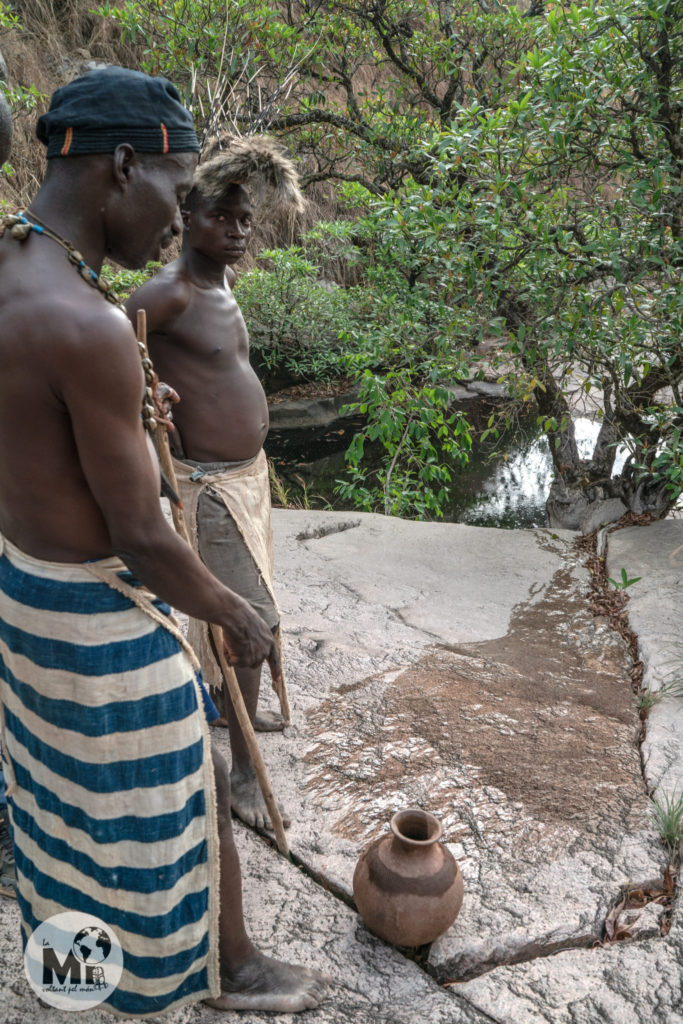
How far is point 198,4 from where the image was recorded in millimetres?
5383

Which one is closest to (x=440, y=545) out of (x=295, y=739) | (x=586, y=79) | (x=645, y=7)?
(x=295, y=739)

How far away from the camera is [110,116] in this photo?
135 cm

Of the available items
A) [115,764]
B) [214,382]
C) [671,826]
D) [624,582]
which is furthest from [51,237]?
[624,582]

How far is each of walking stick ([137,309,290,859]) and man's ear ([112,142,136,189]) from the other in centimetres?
28

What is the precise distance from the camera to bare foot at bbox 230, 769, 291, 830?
2449 mm

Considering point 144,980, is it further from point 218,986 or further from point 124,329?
point 124,329

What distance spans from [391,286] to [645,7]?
3.11 metres

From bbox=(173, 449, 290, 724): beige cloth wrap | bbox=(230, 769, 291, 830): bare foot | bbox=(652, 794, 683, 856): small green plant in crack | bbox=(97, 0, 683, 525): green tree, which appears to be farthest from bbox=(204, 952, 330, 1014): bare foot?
A: bbox=(97, 0, 683, 525): green tree

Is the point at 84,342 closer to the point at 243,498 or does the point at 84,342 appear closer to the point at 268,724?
the point at 243,498

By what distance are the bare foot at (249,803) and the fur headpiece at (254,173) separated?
1784mm

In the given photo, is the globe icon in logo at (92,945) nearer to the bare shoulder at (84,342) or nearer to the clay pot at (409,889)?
the clay pot at (409,889)

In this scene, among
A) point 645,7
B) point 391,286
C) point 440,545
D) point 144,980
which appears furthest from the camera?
point 391,286

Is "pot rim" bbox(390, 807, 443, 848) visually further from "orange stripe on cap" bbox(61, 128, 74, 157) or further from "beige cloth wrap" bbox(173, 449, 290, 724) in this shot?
"orange stripe on cap" bbox(61, 128, 74, 157)

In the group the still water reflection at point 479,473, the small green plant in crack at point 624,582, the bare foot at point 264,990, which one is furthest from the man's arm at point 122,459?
the still water reflection at point 479,473
